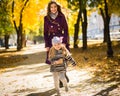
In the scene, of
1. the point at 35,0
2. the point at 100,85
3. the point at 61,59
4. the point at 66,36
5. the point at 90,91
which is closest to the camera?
the point at 61,59

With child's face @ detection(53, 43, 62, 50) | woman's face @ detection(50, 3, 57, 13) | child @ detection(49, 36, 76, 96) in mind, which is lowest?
child @ detection(49, 36, 76, 96)

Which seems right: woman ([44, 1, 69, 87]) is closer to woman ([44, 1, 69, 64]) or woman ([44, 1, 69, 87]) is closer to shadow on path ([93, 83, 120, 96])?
woman ([44, 1, 69, 64])

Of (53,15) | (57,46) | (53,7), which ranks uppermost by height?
(53,7)

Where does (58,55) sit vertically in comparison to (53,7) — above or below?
below

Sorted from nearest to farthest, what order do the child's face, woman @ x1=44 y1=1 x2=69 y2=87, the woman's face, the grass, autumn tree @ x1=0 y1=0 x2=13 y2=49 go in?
the child's face
the woman's face
woman @ x1=44 y1=1 x2=69 y2=87
the grass
autumn tree @ x1=0 y1=0 x2=13 y2=49

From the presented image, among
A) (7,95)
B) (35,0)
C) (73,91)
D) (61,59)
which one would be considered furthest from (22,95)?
(35,0)

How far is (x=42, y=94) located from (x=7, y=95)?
1.11 meters

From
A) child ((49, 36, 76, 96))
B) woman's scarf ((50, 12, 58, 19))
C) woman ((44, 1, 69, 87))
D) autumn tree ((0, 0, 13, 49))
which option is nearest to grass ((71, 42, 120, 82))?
woman ((44, 1, 69, 87))

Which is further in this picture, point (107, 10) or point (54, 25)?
point (107, 10)

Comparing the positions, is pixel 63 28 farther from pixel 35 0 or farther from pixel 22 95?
pixel 35 0

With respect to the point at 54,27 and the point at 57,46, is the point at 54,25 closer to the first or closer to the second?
the point at 54,27

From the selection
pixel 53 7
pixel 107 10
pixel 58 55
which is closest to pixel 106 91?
pixel 58 55

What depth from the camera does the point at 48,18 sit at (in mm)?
8688

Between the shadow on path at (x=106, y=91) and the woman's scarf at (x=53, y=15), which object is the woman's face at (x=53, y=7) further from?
the shadow on path at (x=106, y=91)
